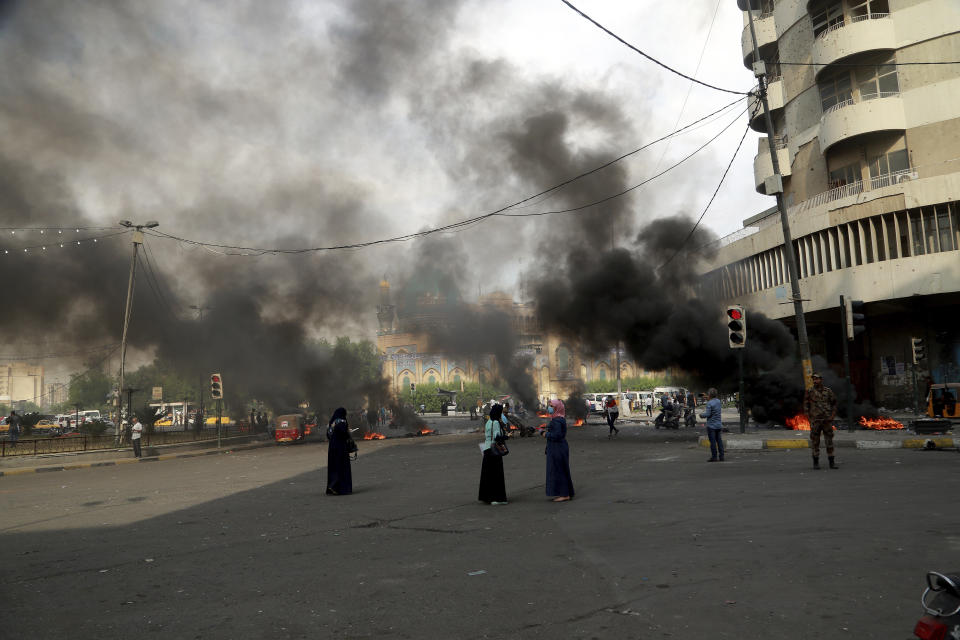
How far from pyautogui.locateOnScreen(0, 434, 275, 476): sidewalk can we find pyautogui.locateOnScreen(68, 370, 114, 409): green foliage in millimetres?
57328

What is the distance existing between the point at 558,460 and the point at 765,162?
32.0 metres

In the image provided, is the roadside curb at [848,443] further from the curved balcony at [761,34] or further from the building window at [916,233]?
the curved balcony at [761,34]

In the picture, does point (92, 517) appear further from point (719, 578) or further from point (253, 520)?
point (719, 578)

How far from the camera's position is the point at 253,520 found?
859 centimetres

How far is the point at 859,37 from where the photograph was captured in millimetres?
29141

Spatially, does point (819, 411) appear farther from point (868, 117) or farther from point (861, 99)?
point (861, 99)

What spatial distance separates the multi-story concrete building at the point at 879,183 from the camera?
27.2 meters

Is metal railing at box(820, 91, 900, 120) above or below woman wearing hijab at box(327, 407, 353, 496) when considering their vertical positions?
above

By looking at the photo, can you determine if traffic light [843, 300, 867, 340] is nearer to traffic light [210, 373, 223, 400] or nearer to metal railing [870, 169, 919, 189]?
metal railing [870, 169, 919, 189]

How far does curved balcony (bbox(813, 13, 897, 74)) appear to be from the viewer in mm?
28938

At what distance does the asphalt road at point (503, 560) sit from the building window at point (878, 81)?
77.8 feet

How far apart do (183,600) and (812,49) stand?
113 feet

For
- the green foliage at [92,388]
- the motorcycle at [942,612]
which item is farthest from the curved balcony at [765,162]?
the green foliage at [92,388]

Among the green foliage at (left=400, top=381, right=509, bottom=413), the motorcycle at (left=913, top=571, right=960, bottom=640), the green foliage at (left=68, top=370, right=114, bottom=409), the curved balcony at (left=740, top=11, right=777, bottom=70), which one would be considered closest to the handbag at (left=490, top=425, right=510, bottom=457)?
the motorcycle at (left=913, top=571, right=960, bottom=640)
